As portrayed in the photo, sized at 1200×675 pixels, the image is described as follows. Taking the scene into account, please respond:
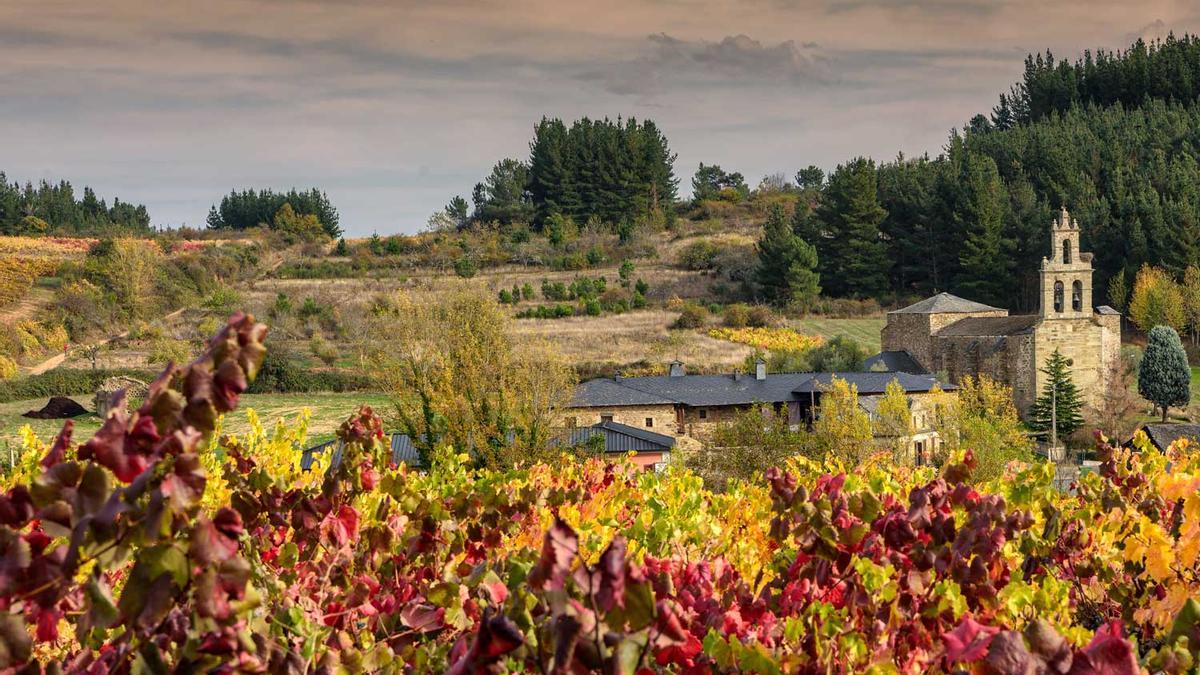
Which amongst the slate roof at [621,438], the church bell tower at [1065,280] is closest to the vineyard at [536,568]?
the slate roof at [621,438]

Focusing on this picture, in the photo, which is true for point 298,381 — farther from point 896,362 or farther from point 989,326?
point 989,326

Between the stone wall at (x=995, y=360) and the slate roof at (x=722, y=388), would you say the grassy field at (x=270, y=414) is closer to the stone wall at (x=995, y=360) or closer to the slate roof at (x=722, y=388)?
the slate roof at (x=722, y=388)

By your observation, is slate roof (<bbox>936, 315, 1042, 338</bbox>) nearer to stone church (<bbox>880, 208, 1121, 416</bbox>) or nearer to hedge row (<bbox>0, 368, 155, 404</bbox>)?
stone church (<bbox>880, 208, 1121, 416</bbox>)

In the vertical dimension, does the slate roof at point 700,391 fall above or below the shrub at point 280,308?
below

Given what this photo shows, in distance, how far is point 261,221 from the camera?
75500mm

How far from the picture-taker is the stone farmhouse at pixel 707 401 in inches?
1271

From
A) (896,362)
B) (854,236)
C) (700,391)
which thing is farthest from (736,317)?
(700,391)

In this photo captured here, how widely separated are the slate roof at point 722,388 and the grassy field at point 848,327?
39.4 ft

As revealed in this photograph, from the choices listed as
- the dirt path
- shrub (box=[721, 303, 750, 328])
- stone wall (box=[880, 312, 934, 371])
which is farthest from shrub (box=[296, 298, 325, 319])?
stone wall (box=[880, 312, 934, 371])

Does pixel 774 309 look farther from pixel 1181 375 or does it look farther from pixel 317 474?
pixel 317 474

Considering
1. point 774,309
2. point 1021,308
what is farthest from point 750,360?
point 1021,308

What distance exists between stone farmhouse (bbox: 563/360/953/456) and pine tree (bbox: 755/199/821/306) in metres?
18.3

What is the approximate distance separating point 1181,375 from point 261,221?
188ft

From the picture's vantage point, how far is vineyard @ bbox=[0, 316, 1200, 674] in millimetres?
1868
